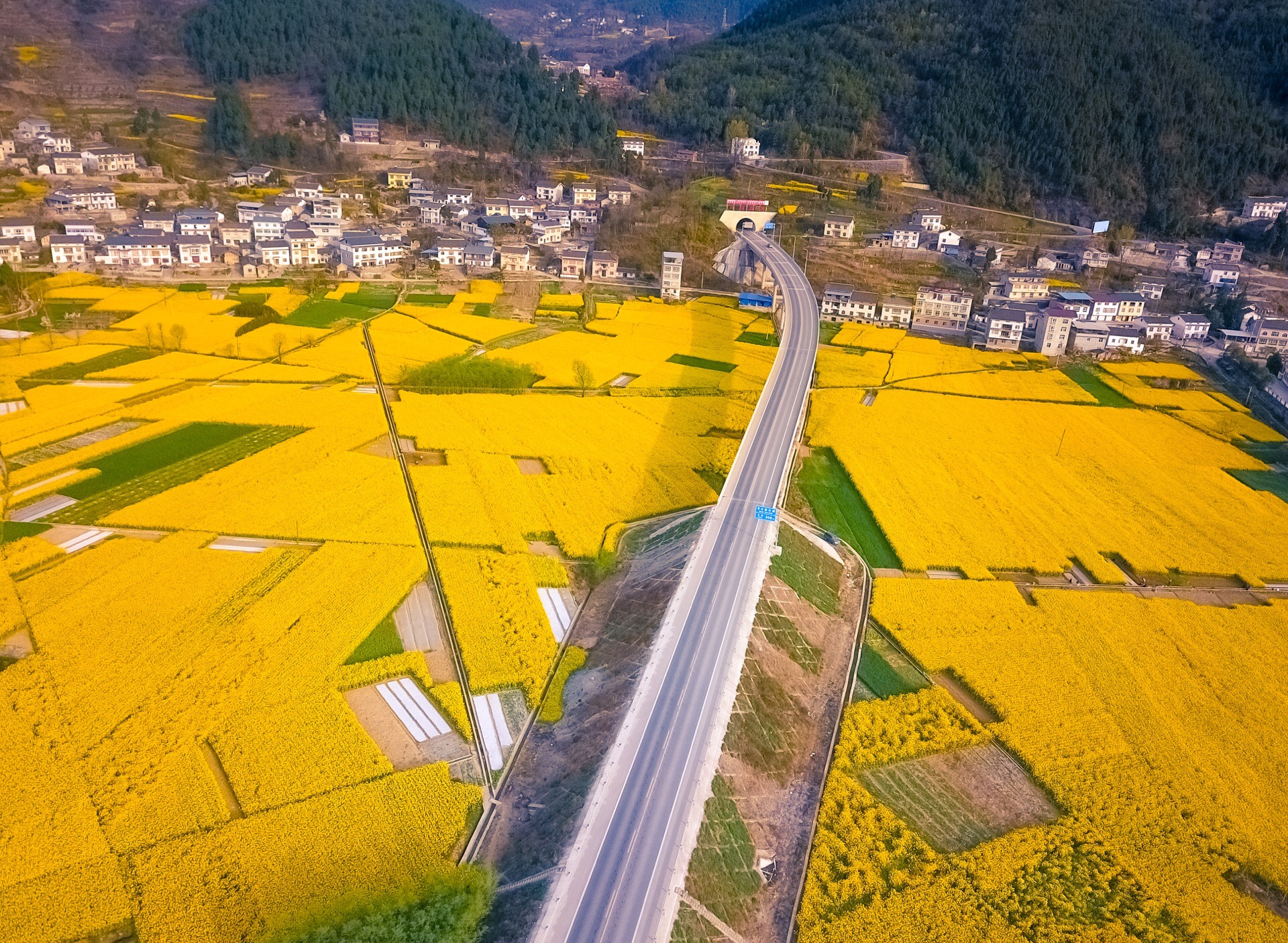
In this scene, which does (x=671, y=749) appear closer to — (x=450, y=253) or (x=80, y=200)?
(x=450, y=253)

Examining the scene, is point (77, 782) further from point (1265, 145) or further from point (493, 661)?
point (1265, 145)

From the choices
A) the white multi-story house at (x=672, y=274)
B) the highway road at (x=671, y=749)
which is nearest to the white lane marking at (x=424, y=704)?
the highway road at (x=671, y=749)

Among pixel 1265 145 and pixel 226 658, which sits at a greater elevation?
pixel 1265 145

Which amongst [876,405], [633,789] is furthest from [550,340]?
[633,789]

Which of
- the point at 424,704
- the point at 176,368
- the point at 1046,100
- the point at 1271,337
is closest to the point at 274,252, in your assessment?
the point at 176,368

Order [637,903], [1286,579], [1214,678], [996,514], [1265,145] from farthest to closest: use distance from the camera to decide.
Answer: [1265,145]
[996,514]
[1286,579]
[1214,678]
[637,903]

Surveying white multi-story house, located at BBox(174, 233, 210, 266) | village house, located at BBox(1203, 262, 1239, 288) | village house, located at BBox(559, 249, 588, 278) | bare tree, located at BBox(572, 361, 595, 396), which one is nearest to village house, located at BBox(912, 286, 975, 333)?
village house, located at BBox(1203, 262, 1239, 288)
